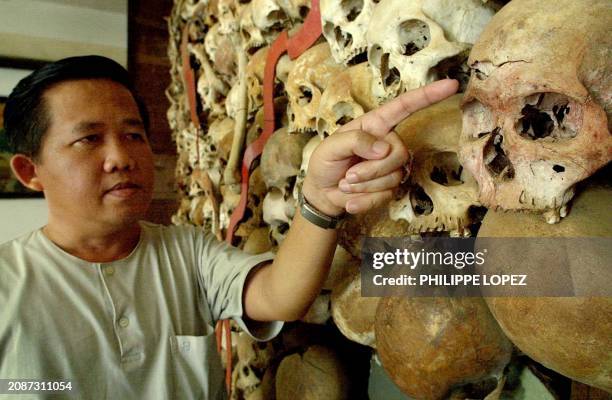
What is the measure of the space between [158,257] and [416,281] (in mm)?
567

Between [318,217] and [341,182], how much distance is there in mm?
87

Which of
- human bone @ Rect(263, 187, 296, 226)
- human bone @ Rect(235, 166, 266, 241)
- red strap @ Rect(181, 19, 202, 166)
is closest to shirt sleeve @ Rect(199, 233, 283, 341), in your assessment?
human bone @ Rect(263, 187, 296, 226)

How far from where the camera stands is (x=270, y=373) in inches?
47.8

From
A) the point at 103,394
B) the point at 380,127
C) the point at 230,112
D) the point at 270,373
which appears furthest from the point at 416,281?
the point at 230,112

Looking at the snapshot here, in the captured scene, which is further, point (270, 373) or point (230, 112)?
point (230, 112)

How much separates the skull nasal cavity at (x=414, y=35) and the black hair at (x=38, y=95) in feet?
1.78

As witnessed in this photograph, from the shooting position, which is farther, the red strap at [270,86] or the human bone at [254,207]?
the human bone at [254,207]

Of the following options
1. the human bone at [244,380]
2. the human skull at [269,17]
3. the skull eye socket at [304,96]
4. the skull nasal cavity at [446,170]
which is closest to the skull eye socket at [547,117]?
the skull nasal cavity at [446,170]

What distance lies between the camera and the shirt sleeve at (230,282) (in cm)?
90

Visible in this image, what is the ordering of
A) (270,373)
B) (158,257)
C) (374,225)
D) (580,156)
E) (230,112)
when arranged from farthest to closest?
(230,112), (270,373), (158,257), (374,225), (580,156)

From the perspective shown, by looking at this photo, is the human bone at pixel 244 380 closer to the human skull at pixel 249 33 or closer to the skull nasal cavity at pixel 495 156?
the human skull at pixel 249 33

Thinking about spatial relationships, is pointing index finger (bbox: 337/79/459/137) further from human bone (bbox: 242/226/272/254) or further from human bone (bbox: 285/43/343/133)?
human bone (bbox: 242/226/272/254)

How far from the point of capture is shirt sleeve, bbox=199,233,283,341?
2.95ft

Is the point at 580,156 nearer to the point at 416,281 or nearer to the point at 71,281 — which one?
the point at 416,281
